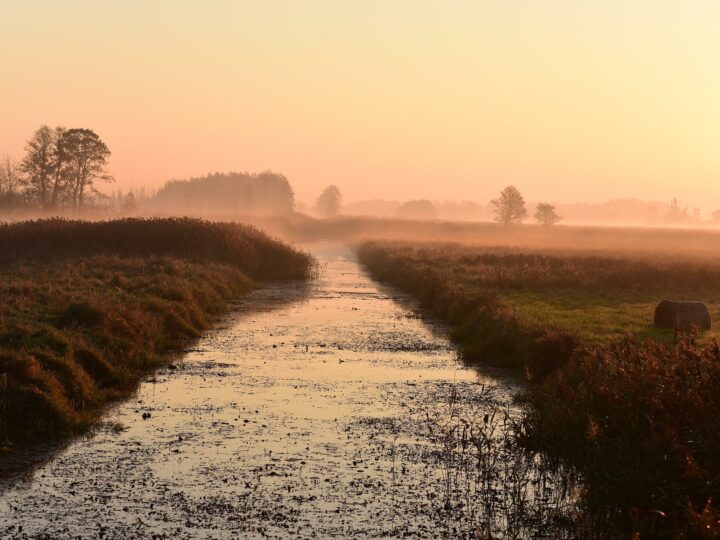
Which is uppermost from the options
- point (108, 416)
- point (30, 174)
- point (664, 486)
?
point (30, 174)

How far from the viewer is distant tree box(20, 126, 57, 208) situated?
108 meters

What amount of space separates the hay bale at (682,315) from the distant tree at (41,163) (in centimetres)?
9587

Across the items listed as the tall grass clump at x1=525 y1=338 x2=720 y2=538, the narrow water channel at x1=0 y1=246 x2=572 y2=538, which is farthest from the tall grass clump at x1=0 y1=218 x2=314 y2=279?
the tall grass clump at x1=525 y1=338 x2=720 y2=538

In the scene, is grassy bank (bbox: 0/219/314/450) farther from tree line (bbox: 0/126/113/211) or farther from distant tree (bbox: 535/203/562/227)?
distant tree (bbox: 535/203/562/227)

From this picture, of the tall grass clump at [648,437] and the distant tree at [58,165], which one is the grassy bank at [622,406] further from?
the distant tree at [58,165]

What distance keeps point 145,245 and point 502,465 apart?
45.1 meters

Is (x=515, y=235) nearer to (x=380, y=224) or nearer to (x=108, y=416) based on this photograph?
(x=380, y=224)

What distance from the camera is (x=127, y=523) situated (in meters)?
11.0

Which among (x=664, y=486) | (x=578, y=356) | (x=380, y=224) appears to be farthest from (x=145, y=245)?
(x=380, y=224)

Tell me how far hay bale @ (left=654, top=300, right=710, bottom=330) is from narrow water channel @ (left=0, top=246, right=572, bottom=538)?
825cm

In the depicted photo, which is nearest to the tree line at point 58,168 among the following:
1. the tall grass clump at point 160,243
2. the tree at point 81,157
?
the tree at point 81,157

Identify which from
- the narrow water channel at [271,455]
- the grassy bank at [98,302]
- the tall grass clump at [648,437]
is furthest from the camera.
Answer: the grassy bank at [98,302]

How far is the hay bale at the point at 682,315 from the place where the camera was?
89.2ft

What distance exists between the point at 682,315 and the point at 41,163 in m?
99.8
